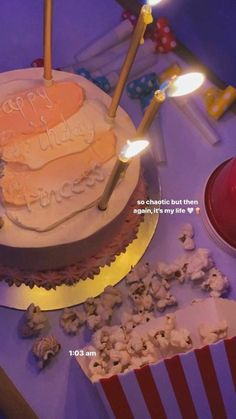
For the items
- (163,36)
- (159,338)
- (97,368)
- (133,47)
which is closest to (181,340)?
(159,338)

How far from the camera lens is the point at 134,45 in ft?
3.37

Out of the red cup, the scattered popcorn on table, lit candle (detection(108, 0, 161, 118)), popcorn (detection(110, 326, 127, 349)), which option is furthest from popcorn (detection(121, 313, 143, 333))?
lit candle (detection(108, 0, 161, 118))

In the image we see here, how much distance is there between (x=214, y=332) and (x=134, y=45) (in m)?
0.47

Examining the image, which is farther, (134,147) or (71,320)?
(71,320)

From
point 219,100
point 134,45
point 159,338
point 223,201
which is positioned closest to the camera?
point 134,45

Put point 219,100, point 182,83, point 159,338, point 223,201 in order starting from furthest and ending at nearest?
point 219,100, point 223,201, point 159,338, point 182,83

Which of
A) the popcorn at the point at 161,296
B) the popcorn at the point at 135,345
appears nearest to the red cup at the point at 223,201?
the popcorn at the point at 161,296

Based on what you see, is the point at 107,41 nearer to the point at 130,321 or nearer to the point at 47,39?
the point at 47,39

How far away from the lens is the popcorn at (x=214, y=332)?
114cm

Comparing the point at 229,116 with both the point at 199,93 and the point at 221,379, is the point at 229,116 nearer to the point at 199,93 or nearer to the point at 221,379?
the point at 199,93

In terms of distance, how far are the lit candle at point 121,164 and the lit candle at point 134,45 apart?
0.14 metres

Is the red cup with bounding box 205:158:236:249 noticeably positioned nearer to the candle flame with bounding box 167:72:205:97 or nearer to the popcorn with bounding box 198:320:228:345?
the popcorn with bounding box 198:320:228:345

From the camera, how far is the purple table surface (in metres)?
1.16

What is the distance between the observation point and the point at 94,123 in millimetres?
1170
